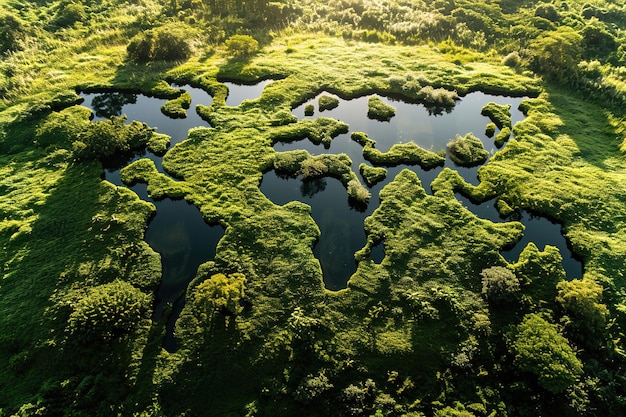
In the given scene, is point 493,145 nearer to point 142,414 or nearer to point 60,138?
point 142,414

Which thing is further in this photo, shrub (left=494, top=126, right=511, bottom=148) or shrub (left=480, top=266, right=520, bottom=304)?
shrub (left=494, top=126, right=511, bottom=148)

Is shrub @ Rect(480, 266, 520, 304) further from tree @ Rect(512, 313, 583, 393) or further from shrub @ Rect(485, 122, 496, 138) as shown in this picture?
shrub @ Rect(485, 122, 496, 138)

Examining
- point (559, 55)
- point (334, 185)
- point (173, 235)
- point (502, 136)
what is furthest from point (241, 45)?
point (559, 55)

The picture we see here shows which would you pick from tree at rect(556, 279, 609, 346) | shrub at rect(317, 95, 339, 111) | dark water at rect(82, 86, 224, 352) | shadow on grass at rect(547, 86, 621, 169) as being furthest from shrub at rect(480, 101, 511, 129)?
→ dark water at rect(82, 86, 224, 352)

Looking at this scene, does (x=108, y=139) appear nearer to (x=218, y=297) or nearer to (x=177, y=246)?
(x=177, y=246)

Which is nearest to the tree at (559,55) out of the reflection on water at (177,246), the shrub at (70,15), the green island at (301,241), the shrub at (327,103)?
the green island at (301,241)

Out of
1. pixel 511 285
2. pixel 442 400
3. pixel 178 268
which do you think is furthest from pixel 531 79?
pixel 178 268
